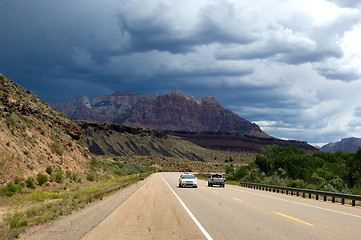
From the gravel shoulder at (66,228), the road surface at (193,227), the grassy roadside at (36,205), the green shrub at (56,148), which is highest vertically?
the green shrub at (56,148)

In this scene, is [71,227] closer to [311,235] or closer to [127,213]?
[127,213]

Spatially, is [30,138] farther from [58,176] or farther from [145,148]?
[145,148]

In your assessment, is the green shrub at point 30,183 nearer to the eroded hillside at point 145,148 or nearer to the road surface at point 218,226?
the road surface at point 218,226

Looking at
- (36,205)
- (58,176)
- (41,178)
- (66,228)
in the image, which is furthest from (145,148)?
(66,228)

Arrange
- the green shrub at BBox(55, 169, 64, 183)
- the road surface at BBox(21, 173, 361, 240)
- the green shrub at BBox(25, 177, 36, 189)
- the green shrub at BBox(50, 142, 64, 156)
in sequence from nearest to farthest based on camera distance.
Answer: the road surface at BBox(21, 173, 361, 240)
the green shrub at BBox(25, 177, 36, 189)
the green shrub at BBox(55, 169, 64, 183)
the green shrub at BBox(50, 142, 64, 156)

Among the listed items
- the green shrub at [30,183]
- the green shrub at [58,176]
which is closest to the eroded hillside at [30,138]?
the green shrub at [30,183]

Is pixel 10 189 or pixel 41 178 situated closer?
pixel 10 189

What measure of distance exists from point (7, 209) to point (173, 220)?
971 centimetres

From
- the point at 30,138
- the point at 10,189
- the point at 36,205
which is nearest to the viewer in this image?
the point at 36,205

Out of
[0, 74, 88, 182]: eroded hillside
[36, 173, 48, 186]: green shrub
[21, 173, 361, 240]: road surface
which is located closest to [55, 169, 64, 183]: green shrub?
[0, 74, 88, 182]: eroded hillside

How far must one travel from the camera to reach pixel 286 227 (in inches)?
460

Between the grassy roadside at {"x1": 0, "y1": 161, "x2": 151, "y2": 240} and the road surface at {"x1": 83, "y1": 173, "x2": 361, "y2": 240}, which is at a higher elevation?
the road surface at {"x1": 83, "y1": 173, "x2": 361, "y2": 240}

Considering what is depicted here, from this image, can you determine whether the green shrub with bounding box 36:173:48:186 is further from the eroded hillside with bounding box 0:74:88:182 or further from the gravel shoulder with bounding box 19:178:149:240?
the gravel shoulder with bounding box 19:178:149:240

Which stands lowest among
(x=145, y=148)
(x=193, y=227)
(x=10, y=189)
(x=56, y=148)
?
(x=10, y=189)
